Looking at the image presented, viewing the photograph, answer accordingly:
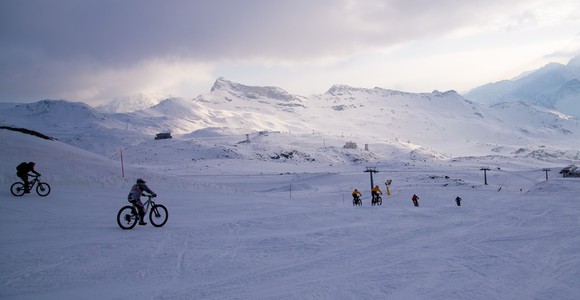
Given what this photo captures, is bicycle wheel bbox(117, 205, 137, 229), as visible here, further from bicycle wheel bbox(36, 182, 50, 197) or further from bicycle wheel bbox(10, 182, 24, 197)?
bicycle wheel bbox(10, 182, 24, 197)

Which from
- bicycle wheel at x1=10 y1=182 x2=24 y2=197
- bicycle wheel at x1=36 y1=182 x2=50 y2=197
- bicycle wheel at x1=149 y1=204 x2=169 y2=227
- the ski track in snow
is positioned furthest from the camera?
bicycle wheel at x1=36 y1=182 x2=50 y2=197

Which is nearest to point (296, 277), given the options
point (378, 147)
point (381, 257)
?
point (381, 257)

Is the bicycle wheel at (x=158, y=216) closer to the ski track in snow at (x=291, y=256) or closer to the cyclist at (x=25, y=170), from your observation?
the ski track in snow at (x=291, y=256)

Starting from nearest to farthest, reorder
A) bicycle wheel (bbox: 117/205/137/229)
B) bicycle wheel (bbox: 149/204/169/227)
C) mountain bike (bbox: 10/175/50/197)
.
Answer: bicycle wheel (bbox: 117/205/137/229), bicycle wheel (bbox: 149/204/169/227), mountain bike (bbox: 10/175/50/197)

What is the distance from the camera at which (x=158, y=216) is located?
51.3 ft

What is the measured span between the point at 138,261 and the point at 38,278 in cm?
236

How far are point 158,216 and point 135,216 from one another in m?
0.95

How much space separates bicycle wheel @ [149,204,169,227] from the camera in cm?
1548

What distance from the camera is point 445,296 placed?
342 inches

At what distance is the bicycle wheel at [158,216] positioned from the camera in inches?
610

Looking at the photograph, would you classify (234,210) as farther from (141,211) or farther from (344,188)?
(344,188)

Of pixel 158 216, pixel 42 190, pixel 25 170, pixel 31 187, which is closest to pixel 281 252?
pixel 158 216

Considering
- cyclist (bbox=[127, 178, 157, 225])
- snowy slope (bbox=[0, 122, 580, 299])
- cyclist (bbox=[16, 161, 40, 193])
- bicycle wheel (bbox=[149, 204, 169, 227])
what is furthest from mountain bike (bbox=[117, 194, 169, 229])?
cyclist (bbox=[16, 161, 40, 193])

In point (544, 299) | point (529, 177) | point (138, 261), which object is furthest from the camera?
point (529, 177)
